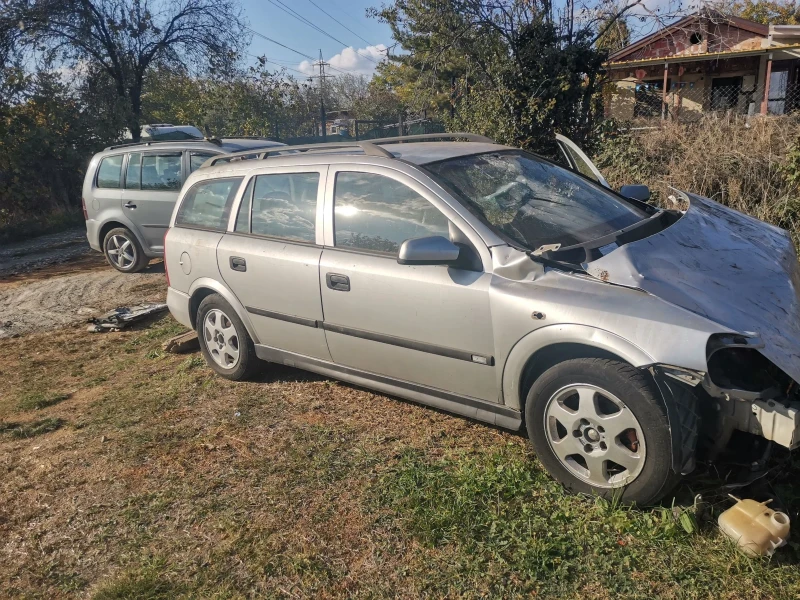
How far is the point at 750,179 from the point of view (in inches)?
276

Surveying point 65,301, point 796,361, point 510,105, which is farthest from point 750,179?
point 65,301

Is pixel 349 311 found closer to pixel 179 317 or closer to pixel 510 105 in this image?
pixel 179 317

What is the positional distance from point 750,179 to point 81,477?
7104 mm

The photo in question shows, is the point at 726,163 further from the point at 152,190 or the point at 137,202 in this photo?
the point at 137,202

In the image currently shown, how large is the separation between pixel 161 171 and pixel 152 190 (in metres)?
0.30

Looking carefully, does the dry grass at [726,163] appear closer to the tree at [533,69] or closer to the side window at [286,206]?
the tree at [533,69]

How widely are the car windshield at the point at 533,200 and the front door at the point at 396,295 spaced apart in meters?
0.28

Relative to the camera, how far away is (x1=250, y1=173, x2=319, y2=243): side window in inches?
166

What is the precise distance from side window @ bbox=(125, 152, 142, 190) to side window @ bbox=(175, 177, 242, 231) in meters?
4.24

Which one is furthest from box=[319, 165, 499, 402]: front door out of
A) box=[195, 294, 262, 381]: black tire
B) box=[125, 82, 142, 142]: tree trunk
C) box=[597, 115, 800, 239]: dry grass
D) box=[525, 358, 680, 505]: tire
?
box=[125, 82, 142, 142]: tree trunk

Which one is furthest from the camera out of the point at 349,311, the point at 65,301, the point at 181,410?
the point at 65,301

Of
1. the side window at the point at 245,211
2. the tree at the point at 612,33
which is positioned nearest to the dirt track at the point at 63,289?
the side window at the point at 245,211

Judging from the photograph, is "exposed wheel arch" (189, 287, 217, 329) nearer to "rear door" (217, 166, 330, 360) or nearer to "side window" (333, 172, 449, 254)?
"rear door" (217, 166, 330, 360)

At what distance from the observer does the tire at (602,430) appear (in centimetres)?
275
